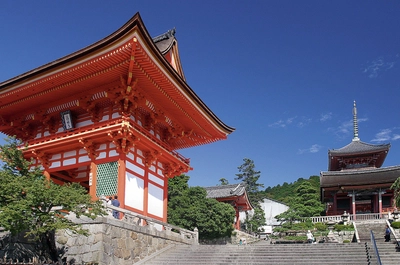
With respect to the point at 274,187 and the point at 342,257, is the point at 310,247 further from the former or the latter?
the point at 274,187

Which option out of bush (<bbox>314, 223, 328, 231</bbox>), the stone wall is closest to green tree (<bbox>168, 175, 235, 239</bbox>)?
bush (<bbox>314, 223, 328, 231</bbox>)

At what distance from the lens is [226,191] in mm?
47562

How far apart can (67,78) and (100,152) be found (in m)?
3.61

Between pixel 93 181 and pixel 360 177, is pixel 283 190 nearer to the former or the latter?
pixel 360 177

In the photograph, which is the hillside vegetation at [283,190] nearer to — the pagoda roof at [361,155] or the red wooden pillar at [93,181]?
the pagoda roof at [361,155]

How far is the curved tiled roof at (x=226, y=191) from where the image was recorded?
45631 mm

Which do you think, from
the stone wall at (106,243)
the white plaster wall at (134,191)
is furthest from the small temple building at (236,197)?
the stone wall at (106,243)

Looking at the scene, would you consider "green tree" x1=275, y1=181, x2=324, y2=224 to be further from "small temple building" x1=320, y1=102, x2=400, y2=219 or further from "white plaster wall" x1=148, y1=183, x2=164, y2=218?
"white plaster wall" x1=148, y1=183, x2=164, y2=218

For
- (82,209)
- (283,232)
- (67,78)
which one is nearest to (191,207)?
(283,232)

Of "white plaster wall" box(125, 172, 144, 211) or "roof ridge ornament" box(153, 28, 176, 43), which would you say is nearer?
"white plaster wall" box(125, 172, 144, 211)

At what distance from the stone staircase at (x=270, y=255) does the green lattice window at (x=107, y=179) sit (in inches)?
135

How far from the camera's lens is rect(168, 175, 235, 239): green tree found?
33219 millimetres

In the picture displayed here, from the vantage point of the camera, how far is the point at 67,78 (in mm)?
17812

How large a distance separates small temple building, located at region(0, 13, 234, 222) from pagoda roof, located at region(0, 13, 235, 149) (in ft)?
0.13
